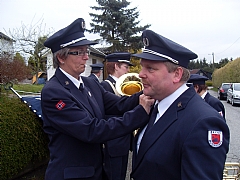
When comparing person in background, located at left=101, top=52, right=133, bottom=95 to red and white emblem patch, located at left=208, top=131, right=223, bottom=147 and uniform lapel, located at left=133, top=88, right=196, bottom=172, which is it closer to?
uniform lapel, located at left=133, top=88, right=196, bottom=172

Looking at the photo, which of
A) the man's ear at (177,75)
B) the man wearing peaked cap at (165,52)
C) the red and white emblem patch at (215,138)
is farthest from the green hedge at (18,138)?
the red and white emblem patch at (215,138)

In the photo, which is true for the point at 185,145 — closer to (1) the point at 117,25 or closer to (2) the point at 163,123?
(2) the point at 163,123

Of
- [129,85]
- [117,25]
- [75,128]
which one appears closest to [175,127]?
[75,128]

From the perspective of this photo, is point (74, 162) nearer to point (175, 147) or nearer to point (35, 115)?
point (175, 147)

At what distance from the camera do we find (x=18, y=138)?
304cm

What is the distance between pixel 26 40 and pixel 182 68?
726 inches

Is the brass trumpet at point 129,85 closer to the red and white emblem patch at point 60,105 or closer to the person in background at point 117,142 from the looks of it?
the person in background at point 117,142

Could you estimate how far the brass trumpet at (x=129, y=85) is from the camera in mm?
3117

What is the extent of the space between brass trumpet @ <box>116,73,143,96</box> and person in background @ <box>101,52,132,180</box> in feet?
0.82

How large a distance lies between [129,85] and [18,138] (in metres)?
1.60

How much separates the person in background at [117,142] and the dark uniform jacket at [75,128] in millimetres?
1123

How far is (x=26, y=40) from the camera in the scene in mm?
18047

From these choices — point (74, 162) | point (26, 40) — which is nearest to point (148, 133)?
point (74, 162)

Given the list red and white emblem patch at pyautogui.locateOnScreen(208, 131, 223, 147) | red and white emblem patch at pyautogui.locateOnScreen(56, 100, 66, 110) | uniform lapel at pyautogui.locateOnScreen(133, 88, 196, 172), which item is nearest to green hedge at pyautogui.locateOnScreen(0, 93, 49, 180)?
red and white emblem patch at pyautogui.locateOnScreen(56, 100, 66, 110)
